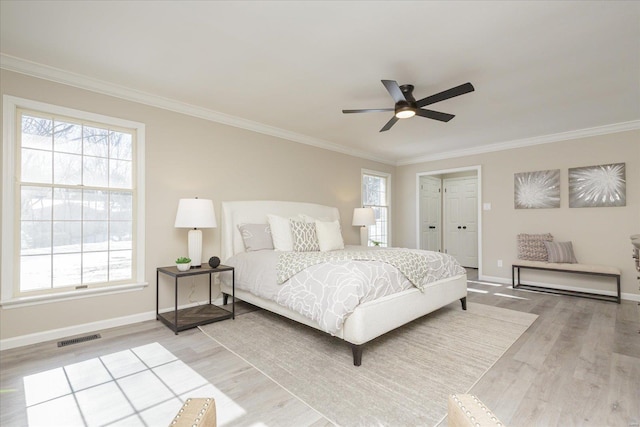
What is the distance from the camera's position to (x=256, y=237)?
390cm

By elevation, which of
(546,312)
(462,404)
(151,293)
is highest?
(462,404)

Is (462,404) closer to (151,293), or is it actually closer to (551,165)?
(151,293)

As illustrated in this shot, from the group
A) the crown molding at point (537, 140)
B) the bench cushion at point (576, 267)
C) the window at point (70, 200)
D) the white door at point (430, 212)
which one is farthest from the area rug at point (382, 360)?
the white door at point (430, 212)

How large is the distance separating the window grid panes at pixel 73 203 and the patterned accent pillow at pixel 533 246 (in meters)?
5.75

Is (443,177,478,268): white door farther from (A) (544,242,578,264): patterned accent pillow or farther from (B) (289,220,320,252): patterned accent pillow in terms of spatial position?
(B) (289,220,320,252): patterned accent pillow

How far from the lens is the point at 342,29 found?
7.35 feet

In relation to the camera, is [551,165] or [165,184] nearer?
[165,184]

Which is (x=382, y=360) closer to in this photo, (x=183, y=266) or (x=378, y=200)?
(x=183, y=266)

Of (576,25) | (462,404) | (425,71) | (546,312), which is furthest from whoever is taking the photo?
(546,312)

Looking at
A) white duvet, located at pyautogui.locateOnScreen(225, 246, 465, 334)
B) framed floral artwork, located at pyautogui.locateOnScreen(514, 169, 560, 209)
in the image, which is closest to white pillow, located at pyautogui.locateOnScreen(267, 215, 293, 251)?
white duvet, located at pyautogui.locateOnScreen(225, 246, 465, 334)

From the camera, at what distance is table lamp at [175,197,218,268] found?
129 inches

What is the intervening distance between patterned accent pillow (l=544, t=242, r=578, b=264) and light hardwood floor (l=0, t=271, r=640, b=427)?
1.29m

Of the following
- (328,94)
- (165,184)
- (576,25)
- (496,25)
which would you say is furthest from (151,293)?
(576,25)

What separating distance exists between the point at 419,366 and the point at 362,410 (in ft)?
2.43
